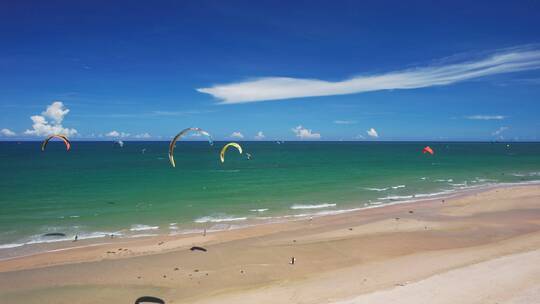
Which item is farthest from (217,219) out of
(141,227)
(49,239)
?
(49,239)

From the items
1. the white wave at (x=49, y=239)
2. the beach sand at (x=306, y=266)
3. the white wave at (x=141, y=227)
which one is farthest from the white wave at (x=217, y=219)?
the white wave at (x=49, y=239)

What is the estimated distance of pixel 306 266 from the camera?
13469 millimetres

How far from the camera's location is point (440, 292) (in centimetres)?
974

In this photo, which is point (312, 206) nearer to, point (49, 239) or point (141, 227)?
point (141, 227)

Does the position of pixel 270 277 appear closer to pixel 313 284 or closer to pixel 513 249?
pixel 313 284

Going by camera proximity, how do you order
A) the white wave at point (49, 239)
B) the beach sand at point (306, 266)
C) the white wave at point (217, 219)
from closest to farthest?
the beach sand at point (306, 266)
the white wave at point (49, 239)
the white wave at point (217, 219)

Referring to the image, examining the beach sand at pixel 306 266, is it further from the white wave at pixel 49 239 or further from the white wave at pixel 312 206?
the white wave at pixel 312 206

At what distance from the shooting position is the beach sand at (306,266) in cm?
1029

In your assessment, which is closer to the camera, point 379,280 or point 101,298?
point 101,298

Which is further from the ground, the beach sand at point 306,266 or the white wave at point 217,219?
the white wave at point 217,219

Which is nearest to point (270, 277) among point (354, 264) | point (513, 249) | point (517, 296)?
point (354, 264)

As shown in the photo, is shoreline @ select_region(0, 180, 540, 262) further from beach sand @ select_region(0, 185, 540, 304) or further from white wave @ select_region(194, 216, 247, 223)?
white wave @ select_region(194, 216, 247, 223)

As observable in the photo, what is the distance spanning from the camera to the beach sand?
1029cm

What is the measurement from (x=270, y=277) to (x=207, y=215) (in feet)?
39.4
